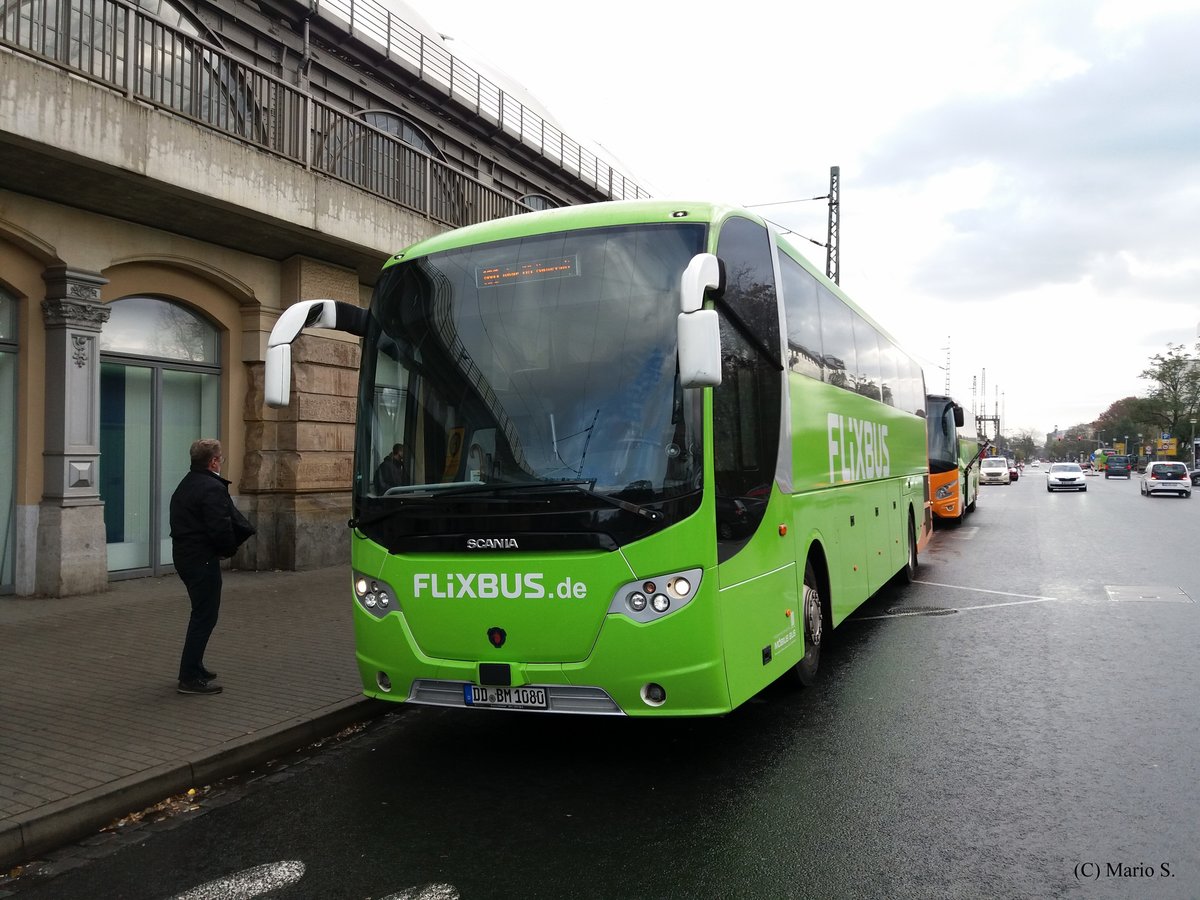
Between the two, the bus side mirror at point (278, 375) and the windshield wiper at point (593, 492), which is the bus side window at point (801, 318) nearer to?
the windshield wiper at point (593, 492)

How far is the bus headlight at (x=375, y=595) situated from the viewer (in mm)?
5262

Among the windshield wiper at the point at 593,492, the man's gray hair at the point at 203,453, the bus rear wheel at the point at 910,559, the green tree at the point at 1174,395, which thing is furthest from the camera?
the green tree at the point at 1174,395

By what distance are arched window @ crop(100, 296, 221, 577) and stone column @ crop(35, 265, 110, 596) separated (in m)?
0.68

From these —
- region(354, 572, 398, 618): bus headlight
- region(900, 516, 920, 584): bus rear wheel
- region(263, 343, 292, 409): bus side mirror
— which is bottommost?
region(900, 516, 920, 584): bus rear wheel

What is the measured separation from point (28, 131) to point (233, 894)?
7.80 m

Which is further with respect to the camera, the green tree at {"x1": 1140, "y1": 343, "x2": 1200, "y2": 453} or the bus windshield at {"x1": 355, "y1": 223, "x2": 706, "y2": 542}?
the green tree at {"x1": 1140, "y1": 343, "x2": 1200, "y2": 453}

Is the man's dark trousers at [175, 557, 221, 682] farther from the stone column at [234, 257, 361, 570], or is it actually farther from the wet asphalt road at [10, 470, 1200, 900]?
the stone column at [234, 257, 361, 570]

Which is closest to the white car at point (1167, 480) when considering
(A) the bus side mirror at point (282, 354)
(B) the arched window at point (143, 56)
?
(B) the arched window at point (143, 56)

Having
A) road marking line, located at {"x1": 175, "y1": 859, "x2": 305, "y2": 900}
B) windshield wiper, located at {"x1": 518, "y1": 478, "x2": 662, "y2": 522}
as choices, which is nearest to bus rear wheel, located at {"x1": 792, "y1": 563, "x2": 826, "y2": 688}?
windshield wiper, located at {"x1": 518, "y1": 478, "x2": 662, "y2": 522}

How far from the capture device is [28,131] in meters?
8.72

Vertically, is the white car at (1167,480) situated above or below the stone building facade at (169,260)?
below

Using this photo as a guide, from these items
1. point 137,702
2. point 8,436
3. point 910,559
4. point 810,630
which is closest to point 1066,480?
point 910,559

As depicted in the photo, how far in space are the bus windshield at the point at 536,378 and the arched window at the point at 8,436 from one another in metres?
6.90

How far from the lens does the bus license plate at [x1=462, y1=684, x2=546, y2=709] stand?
16.0ft
